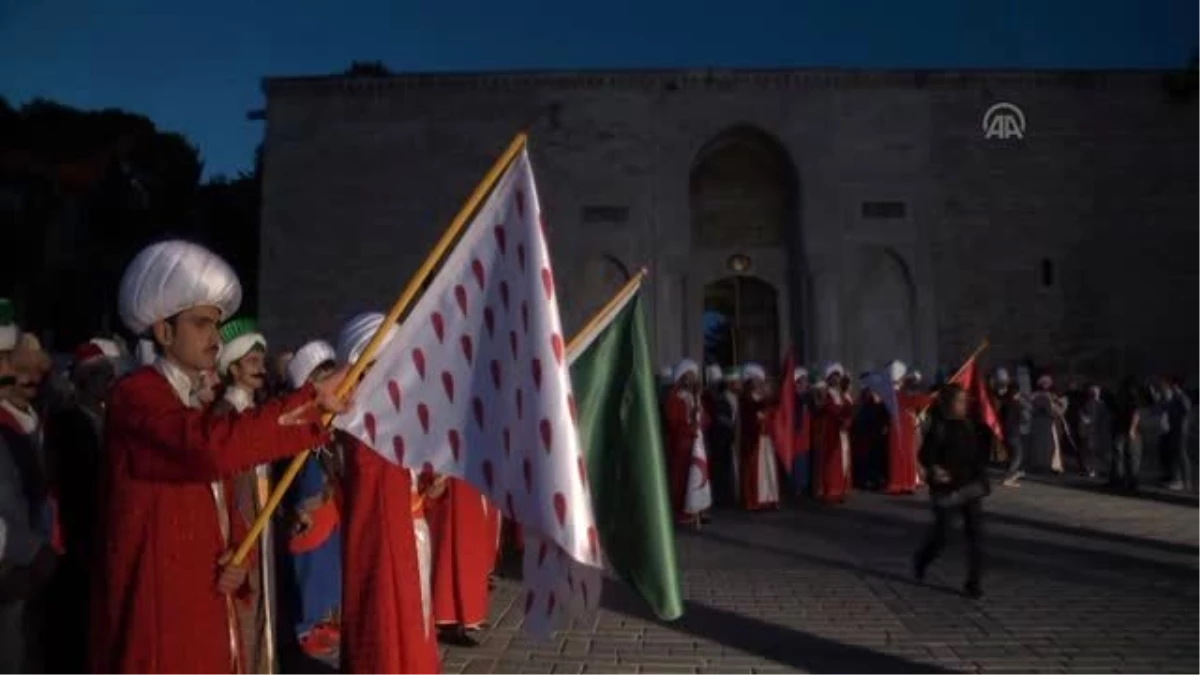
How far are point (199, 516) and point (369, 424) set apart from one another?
600 mm

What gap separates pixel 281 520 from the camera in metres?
6.73

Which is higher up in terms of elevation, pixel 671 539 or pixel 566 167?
pixel 566 167

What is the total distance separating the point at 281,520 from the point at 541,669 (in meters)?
1.99

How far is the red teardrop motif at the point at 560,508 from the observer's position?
11.1 ft

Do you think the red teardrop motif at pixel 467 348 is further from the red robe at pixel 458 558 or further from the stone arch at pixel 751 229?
the stone arch at pixel 751 229

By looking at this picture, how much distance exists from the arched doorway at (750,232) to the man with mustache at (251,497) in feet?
85.9

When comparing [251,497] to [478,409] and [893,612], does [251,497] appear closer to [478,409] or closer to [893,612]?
[478,409]

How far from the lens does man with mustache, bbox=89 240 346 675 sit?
9.62ft

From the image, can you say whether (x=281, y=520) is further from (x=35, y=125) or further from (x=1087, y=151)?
(x=35, y=125)

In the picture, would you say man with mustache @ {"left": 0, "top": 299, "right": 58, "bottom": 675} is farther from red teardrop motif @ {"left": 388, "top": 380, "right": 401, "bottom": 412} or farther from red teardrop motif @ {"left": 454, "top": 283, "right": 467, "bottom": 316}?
red teardrop motif @ {"left": 454, "top": 283, "right": 467, "bottom": 316}

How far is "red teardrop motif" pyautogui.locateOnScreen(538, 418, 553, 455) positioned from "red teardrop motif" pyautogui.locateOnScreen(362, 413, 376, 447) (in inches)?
22.4

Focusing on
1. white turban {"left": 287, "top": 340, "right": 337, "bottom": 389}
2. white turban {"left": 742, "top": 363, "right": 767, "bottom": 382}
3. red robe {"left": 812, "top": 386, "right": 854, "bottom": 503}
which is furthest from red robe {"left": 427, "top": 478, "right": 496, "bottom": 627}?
red robe {"left": 812, "top": 386, "right": 854, "bottom": 503}

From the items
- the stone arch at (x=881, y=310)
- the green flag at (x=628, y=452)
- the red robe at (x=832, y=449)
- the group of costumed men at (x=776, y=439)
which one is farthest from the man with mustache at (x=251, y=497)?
the stone arch at (x=881, y=310)

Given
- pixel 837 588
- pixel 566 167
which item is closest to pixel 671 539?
pixel 837 588
